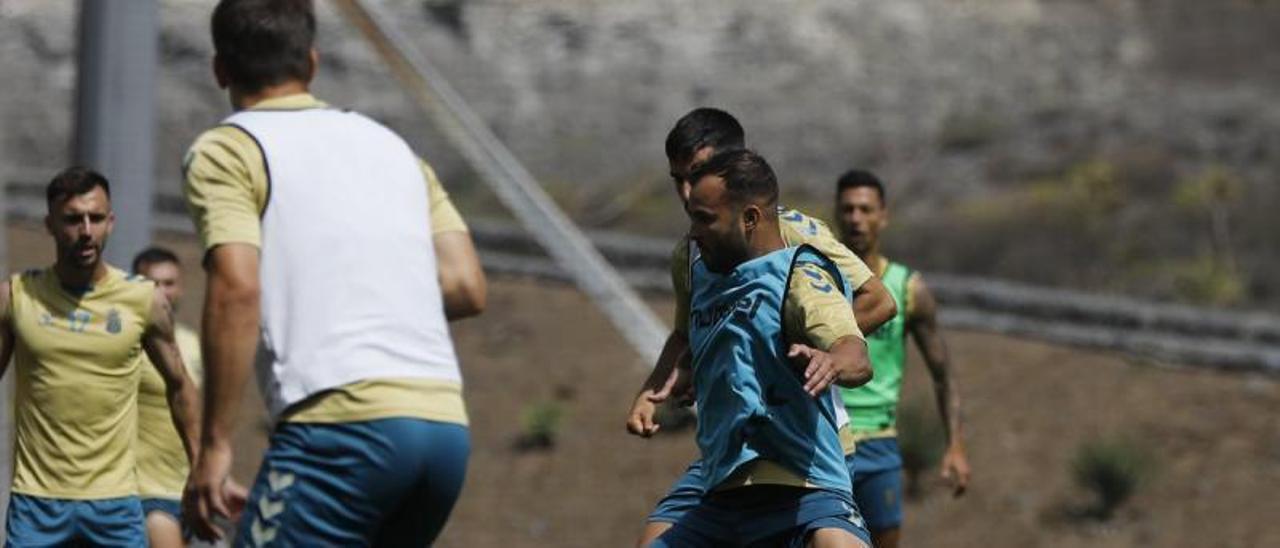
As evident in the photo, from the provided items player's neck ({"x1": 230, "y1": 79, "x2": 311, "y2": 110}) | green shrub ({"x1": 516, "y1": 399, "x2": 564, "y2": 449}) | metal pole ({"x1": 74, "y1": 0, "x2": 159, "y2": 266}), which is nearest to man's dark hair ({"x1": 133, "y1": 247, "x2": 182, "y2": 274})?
metal pole ({"x1": 74, "y1": 0, "x2": 159, "y2": 266})

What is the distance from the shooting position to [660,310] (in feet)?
69.6

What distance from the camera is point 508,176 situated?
15.8 metres

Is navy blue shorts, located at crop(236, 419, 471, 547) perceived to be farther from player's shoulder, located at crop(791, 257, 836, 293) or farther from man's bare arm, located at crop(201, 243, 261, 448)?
player's shoulder, located at crop(791, 257, 836, 293)

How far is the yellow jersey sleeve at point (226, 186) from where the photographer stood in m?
4.70

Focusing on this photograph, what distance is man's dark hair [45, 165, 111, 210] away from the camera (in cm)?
790

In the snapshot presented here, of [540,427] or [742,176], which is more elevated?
[742,176]

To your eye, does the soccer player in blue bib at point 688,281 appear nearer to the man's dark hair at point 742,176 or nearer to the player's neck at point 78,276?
the man's dark hair at point 742,176

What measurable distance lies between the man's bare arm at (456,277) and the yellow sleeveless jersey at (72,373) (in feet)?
9.80

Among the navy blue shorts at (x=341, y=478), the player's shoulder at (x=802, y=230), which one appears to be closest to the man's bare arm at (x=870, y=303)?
the player's shoulder at (x=802, y=230)

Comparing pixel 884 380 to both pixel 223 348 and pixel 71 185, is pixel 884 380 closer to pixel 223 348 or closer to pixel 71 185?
pixel 71 185

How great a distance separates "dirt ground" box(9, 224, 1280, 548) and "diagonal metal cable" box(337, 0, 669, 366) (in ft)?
2.47

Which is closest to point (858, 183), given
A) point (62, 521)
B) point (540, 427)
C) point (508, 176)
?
point (62, 521)

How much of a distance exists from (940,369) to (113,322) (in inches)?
127

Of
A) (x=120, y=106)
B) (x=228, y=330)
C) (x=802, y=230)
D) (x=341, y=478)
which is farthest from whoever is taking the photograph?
(x=120, y=106)
